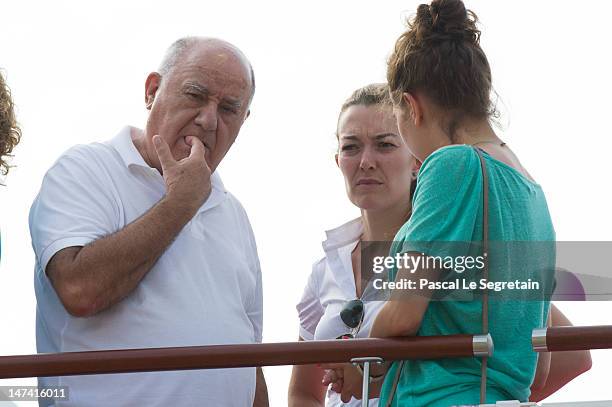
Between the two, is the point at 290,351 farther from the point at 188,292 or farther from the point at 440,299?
the point at 188,292

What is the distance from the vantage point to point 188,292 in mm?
3816

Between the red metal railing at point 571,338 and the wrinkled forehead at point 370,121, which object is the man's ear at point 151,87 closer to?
the wrinkled forehead at point 370,121

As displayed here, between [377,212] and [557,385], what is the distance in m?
1.06

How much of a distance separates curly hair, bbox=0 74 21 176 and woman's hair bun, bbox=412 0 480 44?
1757 mm

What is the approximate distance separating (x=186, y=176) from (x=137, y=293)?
16.5 inches

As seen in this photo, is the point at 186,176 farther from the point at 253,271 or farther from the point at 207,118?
the point at 253,271

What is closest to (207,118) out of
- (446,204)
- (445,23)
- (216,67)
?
(216,67)

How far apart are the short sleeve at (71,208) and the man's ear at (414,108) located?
3.51 feet

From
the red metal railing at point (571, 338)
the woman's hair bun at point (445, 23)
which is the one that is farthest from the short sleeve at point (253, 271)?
the red metal railing at point (571, 338)

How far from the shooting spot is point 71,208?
3.68 m

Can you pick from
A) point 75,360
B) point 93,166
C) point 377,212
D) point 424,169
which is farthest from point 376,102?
point 75,360

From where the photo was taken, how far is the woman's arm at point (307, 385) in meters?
4.55

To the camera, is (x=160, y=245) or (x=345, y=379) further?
(x=160, y=245)

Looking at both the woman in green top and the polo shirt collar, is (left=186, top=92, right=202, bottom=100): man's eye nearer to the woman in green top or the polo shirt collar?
the polo shirt collar
